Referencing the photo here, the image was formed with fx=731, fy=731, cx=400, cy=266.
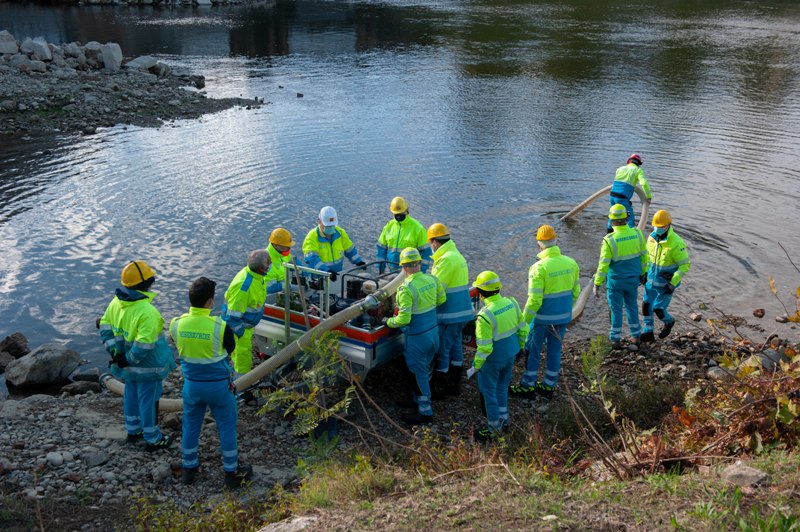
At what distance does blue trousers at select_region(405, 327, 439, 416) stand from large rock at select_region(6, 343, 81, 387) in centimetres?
520

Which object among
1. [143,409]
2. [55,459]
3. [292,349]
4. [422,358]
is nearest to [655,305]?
[422,358]

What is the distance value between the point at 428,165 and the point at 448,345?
1179 cm

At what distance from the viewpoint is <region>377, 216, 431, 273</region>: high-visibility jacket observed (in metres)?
10.7

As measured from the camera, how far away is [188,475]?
24.6 ft

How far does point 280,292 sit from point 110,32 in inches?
1727

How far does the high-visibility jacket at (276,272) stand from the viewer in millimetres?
9632

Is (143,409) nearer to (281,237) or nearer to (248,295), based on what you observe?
(248,295)

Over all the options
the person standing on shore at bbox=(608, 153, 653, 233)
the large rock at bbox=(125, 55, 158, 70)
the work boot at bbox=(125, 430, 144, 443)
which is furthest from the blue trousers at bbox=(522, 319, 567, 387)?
the large rock at bbox=(125, 55, 158, 70)

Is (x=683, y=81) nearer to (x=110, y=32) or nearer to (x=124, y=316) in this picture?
(x=124, y=316)

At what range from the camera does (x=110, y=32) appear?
46.8 m

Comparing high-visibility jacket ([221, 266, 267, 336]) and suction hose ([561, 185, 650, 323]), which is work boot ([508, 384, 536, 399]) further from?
high-visibility jacket ([221, 266, 267, 336])

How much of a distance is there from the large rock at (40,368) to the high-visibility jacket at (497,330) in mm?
6091

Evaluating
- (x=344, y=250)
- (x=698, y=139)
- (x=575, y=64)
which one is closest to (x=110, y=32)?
(x=575, y=64)

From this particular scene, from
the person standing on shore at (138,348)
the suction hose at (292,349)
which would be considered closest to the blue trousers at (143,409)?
the person standing on shore at (138,348)
